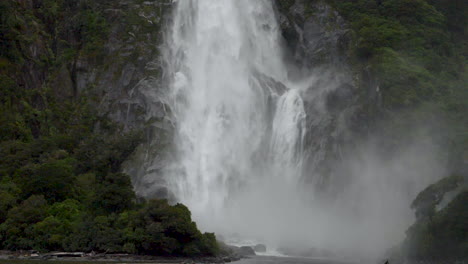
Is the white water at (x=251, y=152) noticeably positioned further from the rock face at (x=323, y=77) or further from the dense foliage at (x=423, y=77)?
the dense foliage at (x=423, y=77)

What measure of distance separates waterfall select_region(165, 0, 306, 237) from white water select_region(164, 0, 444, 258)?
0.14m

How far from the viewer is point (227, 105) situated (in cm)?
8175

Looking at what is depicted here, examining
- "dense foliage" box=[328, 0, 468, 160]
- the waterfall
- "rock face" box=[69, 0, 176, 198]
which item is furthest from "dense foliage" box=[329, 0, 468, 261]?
"rock face" box=[69, 0, 176, 198]

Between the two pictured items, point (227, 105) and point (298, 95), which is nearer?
point (298, 95)

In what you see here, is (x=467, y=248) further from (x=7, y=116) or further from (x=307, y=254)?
(x=7, y=116)

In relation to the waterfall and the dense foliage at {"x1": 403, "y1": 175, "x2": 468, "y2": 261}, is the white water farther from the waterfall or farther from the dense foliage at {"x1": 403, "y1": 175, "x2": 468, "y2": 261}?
the dense foliage at {"x1": 403, "y1": 175, "x2": 468, "y2": 261}

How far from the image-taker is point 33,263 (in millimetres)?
41625

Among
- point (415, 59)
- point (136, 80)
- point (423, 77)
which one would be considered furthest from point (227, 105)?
point (423, 77)

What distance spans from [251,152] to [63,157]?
77.7 ft

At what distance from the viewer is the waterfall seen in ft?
247

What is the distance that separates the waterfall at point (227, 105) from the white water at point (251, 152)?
0.45 feet

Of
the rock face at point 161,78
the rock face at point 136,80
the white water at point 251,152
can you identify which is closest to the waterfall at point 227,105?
the white water at point 251,152

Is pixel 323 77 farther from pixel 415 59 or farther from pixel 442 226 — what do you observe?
pixel 442 226

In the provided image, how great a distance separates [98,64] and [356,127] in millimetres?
36569
